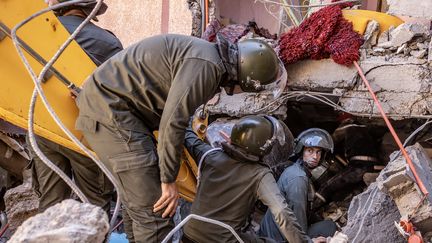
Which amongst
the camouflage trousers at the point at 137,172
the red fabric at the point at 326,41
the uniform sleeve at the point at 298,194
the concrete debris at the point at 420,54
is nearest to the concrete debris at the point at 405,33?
the concrete debris at the point at 420,54

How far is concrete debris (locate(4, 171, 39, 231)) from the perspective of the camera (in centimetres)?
559

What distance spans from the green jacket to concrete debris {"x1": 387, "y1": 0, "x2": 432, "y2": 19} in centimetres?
308

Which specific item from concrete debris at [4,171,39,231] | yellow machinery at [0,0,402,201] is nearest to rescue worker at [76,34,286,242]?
yellow machinery at [0,0,402,201]

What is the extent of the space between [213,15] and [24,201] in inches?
119

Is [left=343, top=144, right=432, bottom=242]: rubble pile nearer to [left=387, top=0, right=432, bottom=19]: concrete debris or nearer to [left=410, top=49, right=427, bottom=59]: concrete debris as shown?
[left=410, top=49, right=427, bottom=59]: concrete debris

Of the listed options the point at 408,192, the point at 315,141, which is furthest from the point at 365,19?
the point at 408,192

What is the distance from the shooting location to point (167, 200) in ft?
10.5

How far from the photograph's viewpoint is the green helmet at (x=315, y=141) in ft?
17.9

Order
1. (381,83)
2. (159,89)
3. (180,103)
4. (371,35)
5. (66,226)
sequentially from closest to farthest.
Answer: (66,226), (180,103), (159,89), (381,83), (371,35)

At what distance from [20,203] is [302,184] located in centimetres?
302

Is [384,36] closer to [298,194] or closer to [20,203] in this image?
[298,194]

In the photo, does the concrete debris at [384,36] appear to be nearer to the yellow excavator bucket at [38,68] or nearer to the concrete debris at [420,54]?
the concrete debris at [420,54]

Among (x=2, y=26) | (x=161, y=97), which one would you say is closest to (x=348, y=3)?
(x=161, y=97)

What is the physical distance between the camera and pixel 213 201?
3.94 m
